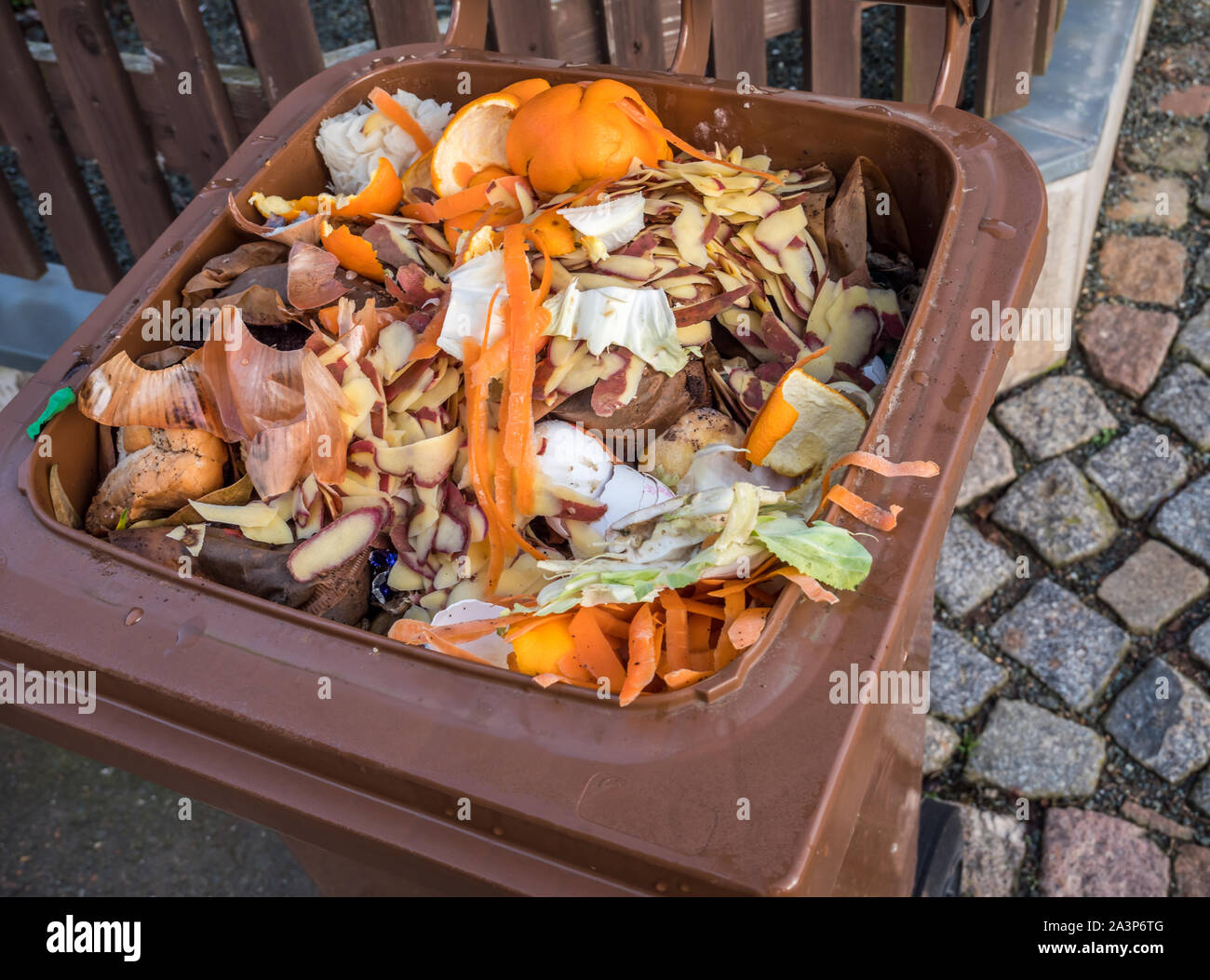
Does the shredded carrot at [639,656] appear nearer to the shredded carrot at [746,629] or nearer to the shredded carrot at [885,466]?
the shredded carrot at [746,629]

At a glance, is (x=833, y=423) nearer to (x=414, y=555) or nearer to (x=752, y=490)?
(x=752, y=490)

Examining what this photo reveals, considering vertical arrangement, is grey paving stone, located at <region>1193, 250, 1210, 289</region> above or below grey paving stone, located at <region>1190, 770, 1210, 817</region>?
above

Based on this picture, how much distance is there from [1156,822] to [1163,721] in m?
0.18

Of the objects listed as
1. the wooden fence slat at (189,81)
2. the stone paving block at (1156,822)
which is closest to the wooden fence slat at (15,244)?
the wooden fence slat at (189,81)

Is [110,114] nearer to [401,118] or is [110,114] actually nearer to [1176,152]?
[401,118]

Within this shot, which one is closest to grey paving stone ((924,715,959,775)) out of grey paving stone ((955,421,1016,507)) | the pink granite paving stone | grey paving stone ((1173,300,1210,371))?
grey paving stone ((955,421,1016,507))

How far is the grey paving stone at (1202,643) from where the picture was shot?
73.0 inches

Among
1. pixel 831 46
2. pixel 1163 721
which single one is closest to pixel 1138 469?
pixel 1163 721

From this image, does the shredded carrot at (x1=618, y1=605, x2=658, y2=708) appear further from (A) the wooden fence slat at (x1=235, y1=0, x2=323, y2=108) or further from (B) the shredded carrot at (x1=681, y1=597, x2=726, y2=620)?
(A) the wooden fence slat at (x1=235, y1=0, x2=323, y2=108)

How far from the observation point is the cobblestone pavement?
175 cm

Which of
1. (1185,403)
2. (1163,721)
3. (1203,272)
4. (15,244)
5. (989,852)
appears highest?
(15,244)

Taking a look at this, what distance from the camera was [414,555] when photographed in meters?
1.09

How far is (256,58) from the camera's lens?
203 cm

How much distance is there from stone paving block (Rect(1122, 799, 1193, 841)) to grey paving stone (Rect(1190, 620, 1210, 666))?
301 millimetres
